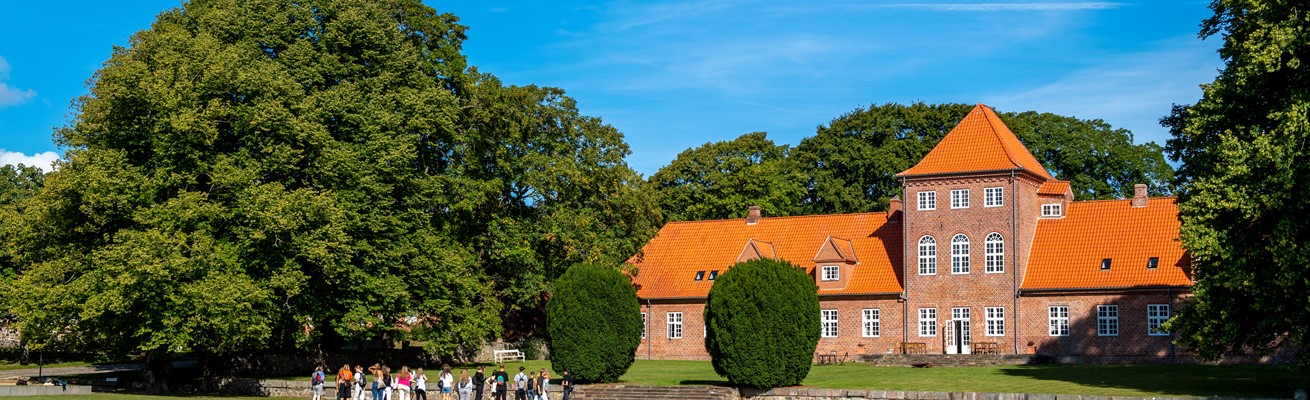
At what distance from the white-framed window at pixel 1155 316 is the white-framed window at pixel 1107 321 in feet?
3.59

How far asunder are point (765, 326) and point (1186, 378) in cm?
1154

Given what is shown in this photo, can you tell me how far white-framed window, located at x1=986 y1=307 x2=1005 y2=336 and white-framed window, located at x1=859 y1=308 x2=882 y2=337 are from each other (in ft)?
13.8

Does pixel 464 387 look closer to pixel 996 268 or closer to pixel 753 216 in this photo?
pixel 996 268

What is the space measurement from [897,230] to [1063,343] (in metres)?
8.78

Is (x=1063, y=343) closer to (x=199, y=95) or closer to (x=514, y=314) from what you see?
(x=514, y=314)

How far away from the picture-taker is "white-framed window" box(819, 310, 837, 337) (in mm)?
53156

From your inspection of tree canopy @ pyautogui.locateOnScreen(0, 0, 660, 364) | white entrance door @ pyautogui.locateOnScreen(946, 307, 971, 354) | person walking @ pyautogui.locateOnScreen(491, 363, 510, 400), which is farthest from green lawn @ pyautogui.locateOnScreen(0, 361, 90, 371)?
white entrance door @ pyautogui.locateOnScreen(946, 307, 971, 354)

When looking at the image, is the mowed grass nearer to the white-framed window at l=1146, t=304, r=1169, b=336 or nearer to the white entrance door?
the white-framed window at l=1146, t=304, r=1169, b=336

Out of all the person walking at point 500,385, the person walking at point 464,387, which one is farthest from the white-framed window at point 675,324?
the person walking at point 464,387

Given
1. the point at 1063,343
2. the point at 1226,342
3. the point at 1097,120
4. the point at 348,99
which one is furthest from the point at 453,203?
the point at 1097,120

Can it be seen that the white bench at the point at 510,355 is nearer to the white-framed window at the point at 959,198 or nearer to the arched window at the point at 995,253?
the white-framed window at the point at 959,198

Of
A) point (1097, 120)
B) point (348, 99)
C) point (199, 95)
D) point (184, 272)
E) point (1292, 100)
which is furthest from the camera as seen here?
point (1097, 120)

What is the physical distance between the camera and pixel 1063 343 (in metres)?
48.5

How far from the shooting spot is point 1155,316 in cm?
4681
